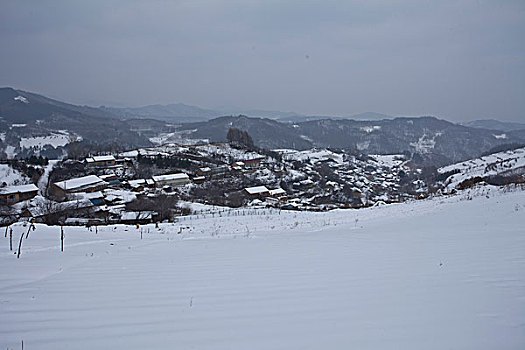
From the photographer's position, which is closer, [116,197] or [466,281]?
[466,281]

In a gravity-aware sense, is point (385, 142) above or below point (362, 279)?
above

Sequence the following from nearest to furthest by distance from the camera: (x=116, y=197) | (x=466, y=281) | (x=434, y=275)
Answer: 1. (x=466, y=281)
2. (x=434, y=275)
3. (x=116, y=197)

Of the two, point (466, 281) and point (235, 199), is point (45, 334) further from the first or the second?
point (235, 199)

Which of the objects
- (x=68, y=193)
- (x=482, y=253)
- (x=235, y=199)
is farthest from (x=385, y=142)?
(x=482, y=253)

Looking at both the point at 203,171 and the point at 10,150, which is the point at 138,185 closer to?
the point at 203,171

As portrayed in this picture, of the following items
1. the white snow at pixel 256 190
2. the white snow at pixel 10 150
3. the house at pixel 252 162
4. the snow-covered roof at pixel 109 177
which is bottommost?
the white snow at pixel 256 190

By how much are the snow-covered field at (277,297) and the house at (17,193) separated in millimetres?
36769

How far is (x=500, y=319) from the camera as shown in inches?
95.3

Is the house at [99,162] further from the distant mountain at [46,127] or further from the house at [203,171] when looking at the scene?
the distant mountain at [46,127]

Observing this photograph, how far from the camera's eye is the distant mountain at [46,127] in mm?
118938

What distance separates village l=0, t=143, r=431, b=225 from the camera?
29578 mm

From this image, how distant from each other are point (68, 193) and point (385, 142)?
645ft

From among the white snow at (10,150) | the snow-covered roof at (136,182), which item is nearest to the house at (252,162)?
the snow-covered roof at (136,182)

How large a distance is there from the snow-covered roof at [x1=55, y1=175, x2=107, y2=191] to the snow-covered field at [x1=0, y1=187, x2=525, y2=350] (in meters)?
38.1
